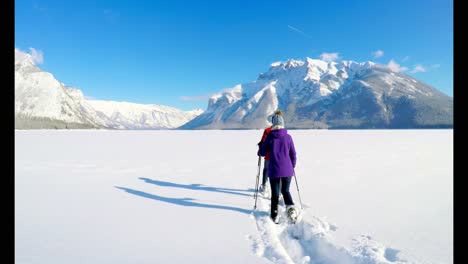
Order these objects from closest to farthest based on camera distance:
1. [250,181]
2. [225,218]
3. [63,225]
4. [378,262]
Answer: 1. [378,262]
2. [63,225]
3. [225,218]
4. [250,181]

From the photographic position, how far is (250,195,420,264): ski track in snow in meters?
3.92

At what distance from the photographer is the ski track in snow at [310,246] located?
12.9ft

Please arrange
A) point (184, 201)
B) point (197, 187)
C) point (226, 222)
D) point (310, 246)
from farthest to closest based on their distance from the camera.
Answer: point (197, 187), point (184, 201), point (226, 222), point (310, 246)

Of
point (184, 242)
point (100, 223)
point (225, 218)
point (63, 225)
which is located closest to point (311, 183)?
point (225, 218)

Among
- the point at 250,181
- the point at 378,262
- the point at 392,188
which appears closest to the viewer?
the point at 378,262

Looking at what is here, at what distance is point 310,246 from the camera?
454cm

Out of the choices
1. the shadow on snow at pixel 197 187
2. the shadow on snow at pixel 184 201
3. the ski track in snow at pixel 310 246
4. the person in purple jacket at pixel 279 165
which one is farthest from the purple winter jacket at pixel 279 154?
the shadow on snow at pixel 197 187

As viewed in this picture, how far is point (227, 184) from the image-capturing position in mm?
9648

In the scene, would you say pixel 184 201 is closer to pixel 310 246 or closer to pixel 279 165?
pixel 279 165

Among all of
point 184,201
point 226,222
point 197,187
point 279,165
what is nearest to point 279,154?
point 279,165

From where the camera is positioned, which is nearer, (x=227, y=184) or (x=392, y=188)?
(x=392, y=188)

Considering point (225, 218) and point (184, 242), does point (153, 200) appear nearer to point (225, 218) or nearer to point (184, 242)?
point (225, 218)

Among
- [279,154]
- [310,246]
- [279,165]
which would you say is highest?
[279,154]
